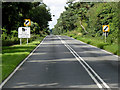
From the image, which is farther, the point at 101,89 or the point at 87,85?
the point at 87,85

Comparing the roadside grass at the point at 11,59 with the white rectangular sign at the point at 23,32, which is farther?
the white rectangular sign at the point at 23,32

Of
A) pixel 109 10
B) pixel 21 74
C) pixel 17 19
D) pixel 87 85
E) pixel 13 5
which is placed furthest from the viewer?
pixel 109 10

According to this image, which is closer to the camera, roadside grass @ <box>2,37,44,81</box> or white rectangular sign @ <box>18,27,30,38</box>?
roadside grass @ <box>2,37,44,81</box>

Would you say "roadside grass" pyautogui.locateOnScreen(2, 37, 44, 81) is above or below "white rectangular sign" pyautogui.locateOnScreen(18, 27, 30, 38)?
below

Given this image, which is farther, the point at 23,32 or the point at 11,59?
the point at 23,32

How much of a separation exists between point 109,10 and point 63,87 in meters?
43.5

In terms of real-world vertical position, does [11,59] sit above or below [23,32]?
below

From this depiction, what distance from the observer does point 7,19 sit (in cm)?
2862

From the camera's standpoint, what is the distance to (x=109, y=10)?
51.4 metres

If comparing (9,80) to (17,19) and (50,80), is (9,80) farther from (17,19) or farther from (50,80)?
(17,19)

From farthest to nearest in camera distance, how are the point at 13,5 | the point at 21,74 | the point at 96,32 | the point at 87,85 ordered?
1. the point at 96,32
2. the point at 13,5
3. the point at 21,74
4. the point at 87,85

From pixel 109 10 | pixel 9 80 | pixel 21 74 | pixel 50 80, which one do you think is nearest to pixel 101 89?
pixel 50 80

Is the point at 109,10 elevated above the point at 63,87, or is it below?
above

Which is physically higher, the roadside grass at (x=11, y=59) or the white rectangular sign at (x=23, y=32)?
the white rectangular sign at (x=23, y=32)
